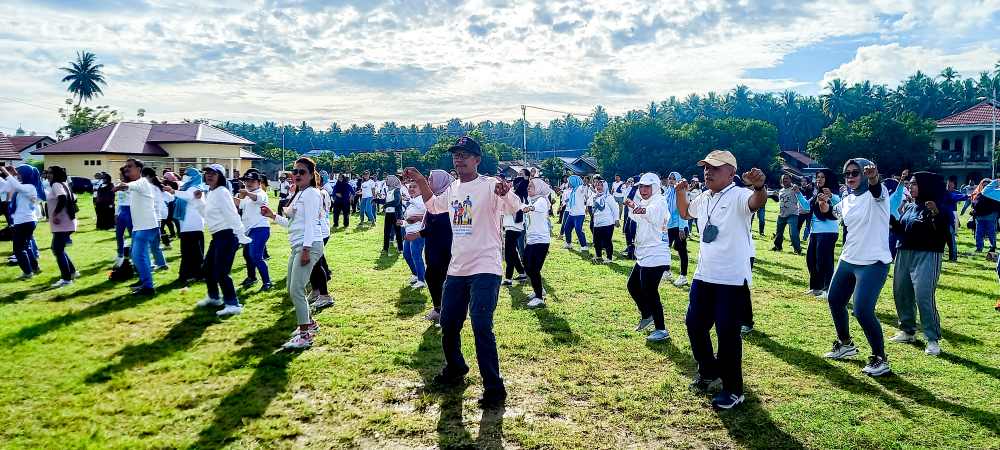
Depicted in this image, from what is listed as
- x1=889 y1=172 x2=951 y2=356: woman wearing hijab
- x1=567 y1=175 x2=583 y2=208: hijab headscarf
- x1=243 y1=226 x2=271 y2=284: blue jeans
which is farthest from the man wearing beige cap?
x1=567 y1=175 x2=583 y2=208: hijab headscarf

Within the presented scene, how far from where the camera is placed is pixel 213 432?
173 inches

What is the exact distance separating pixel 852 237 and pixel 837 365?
1.26 meters

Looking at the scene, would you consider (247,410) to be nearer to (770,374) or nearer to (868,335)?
(770,374)

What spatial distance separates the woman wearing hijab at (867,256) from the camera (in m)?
5.45

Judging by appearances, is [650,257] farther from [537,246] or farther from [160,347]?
[160,347]

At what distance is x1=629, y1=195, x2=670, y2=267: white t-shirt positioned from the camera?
6707mm

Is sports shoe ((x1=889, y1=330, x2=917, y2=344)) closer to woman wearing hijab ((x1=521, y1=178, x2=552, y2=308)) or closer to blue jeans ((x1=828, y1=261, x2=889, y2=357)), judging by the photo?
blue jeans ((x1=828, y1=261, x2=889, y2=357))

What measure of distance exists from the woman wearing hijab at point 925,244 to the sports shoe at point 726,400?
283 cm

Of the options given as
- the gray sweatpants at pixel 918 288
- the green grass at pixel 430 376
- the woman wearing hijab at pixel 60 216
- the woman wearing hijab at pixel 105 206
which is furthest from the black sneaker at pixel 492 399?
the woman wearing hijab at pixel 105 206

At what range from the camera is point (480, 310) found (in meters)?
4.78

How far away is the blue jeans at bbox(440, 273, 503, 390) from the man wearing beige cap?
5.42 feet

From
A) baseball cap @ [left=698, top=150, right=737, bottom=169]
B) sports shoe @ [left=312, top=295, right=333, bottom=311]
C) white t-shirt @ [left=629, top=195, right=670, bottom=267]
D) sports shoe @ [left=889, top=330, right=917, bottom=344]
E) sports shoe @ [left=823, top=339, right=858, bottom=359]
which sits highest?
baseball cap @ [left=698, top=150, right=737, bottom=169]

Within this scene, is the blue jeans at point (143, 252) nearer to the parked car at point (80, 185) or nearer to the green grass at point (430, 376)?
the green grass at point (430, 376)

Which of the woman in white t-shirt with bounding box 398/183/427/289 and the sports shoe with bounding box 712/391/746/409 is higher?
the woman in white t-shirt with bounding box 398/183/427/289
